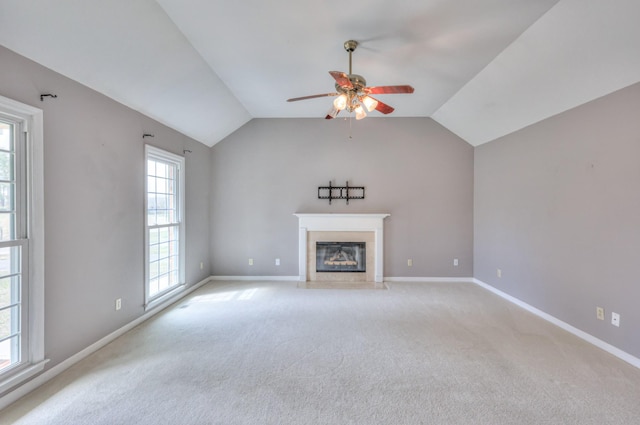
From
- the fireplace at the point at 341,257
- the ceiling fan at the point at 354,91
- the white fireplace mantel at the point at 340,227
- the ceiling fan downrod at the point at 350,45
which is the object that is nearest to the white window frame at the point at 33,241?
the ceiling fan at the point at 354,91

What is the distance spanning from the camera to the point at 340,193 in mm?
5066

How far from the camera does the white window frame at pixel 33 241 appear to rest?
201 cm

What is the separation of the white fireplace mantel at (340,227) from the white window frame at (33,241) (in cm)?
344

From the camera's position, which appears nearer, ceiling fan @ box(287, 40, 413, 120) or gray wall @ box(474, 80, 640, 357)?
ceiling fan @ box(287, 40, 413, 120)

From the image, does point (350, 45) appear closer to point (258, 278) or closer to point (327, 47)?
point (327, 47)

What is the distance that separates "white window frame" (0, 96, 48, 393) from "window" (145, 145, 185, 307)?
1259mm

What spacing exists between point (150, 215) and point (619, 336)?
18.0ft

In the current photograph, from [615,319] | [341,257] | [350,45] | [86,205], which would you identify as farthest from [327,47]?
[615,319]

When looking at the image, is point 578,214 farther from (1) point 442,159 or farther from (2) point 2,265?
(2) point 2,265

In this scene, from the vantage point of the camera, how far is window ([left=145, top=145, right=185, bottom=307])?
350 centimetres

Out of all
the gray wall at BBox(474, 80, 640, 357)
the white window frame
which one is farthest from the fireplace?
the white window frame

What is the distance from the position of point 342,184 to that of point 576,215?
332 cm

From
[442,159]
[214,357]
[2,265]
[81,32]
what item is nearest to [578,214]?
[442,159]

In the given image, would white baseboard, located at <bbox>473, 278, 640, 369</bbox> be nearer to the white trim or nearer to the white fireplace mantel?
the white fireplace mantel
